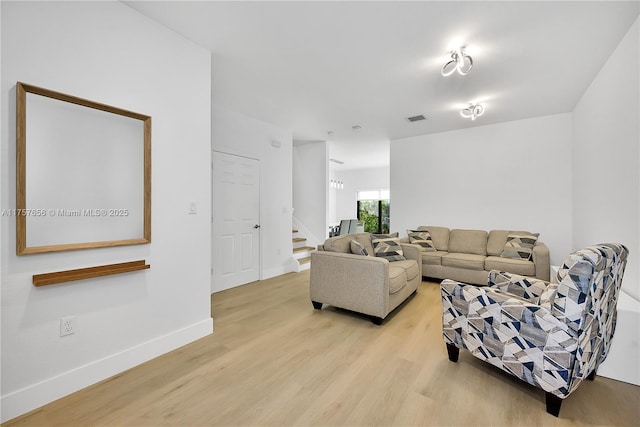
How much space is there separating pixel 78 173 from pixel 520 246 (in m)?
4.99

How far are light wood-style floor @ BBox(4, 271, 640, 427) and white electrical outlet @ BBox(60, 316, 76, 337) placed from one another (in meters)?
0.40

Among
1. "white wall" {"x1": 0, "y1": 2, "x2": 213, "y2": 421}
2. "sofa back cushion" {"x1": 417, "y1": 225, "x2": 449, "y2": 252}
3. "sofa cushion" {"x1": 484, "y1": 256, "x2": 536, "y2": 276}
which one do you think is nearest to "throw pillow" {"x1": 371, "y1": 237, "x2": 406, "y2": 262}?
"sofa cushion" {"x1": 484, "y1": 256, "x2": 536, "y2": 276}

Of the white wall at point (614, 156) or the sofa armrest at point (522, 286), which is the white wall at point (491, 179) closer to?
the white wall at point (614, 156)

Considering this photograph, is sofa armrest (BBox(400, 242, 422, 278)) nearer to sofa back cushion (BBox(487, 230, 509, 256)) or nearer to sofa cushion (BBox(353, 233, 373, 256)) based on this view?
sofa cushion (BBox(353, 233, 373, 256))

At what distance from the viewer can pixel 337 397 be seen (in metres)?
1.75

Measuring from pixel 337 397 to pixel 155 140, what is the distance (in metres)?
2.28

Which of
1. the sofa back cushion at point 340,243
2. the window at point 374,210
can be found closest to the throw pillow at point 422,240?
the sofa back cushion at point 340,243

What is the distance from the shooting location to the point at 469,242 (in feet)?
15.1

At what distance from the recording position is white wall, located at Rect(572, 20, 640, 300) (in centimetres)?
220

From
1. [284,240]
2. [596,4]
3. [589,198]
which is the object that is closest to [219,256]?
[284,240]

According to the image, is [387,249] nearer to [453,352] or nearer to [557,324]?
[453,352]

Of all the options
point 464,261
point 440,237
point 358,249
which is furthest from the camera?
point 440,237

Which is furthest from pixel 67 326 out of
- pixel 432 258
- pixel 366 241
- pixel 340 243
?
pixel 432 258

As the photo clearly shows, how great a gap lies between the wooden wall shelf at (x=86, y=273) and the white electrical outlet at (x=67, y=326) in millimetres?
260
